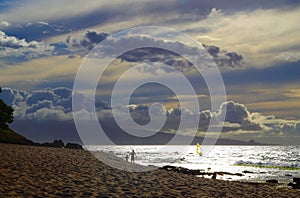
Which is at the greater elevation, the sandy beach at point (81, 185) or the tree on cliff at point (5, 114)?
the tree on cliff at point (5, 114)

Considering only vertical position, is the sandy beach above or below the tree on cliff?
below

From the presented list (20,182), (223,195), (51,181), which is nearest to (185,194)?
(223,195)

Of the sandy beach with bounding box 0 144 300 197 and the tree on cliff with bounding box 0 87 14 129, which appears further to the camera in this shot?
the tree on cliff with bounding box 0 87 14 129

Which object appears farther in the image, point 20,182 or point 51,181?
point 51,181

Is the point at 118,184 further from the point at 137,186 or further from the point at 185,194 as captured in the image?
the point at 185,194

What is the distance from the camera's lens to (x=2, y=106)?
67062 mm

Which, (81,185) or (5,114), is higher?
(5,114)

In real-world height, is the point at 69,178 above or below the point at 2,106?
below

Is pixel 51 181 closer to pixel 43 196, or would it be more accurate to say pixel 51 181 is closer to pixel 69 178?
pixel 69 178

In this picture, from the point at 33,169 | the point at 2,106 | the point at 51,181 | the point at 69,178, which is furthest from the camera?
the point at 2,106

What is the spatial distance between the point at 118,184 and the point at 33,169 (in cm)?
600

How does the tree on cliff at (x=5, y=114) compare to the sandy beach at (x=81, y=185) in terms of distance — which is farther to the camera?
the tree on cliff at (x=5, y=114)

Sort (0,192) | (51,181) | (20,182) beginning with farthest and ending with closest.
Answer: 1. (51,181)
2. (20,182)
3. (0,192)

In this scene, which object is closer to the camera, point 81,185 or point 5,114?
point 81,185
